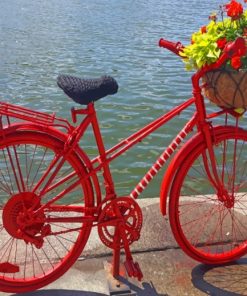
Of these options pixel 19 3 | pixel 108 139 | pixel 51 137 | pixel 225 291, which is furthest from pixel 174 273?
pixel 19 3

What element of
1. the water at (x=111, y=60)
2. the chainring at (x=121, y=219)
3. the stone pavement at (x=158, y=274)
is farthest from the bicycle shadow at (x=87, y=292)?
the water at (x=111, y=60)

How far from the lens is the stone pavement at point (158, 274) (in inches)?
136

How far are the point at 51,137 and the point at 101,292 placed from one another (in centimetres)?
106

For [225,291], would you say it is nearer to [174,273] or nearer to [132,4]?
[174,273]

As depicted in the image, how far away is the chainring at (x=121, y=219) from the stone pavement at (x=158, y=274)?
0.30m

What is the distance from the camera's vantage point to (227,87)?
316cm

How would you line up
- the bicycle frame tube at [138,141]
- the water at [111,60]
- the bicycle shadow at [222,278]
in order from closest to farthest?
1. the bicycle frame tube at [138,141]
2. the bicycle shadow at [222,278]
3. the water at [111,60]

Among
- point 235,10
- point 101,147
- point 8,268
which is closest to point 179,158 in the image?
point 101,147

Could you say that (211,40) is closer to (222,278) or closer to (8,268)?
(222,278)

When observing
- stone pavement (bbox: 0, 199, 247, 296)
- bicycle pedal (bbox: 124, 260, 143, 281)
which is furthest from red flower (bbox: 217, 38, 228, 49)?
stone pavement (bbox: 0, 199, 247, 296)

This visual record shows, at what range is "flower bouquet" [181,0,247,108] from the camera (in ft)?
10.3

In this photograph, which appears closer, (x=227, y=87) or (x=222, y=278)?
(x=227, y=87)

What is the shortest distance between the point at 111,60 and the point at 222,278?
858cm

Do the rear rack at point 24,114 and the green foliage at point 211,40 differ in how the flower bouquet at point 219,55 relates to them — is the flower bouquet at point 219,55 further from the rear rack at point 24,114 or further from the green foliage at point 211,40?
the rear rack at point 24,114
